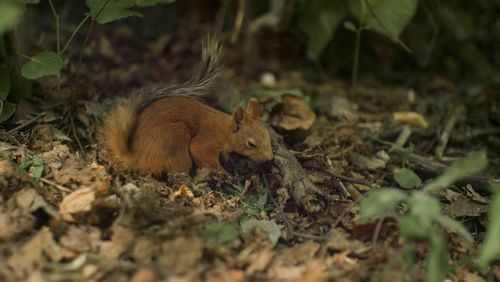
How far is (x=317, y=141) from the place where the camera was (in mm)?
3652

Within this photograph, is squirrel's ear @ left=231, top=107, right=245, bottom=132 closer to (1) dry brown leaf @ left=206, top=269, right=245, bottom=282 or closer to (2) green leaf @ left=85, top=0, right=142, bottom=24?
(2) green leaf @ left=85, top=0, right=142, bottom=24

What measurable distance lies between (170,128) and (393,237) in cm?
130

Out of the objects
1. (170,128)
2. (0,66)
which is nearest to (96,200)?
(170,128)

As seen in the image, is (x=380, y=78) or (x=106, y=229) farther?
(x=380, y=78)

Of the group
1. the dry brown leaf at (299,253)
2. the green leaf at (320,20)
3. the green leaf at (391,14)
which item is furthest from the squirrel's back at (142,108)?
the green leaf at (320,20)

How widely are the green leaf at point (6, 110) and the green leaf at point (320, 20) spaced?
8.51 feet

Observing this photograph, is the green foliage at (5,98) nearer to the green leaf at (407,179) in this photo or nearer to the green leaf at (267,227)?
the green leaf at (267,227)

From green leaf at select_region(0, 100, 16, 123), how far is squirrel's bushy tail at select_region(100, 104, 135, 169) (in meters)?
0.61

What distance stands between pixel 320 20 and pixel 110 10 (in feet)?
7.05

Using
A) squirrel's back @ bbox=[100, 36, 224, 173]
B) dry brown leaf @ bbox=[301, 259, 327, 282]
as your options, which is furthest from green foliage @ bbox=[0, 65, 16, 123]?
dry brown leaf @ bbox=[301, 259, 327, 282]

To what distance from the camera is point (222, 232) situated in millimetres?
2447

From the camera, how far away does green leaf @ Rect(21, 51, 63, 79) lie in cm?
304

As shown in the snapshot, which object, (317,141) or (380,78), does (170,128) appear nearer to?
(317,141)

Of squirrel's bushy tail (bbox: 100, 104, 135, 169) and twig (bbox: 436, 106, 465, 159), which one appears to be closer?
squirrel's bushy tail (bbox: 100, 104, 135, 169)
